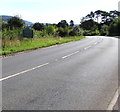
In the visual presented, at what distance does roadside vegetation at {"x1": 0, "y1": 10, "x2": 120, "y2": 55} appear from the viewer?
21983 mm

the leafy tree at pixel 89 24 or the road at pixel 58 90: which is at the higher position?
the leafy tree at pixel 89 24

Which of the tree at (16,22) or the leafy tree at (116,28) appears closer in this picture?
the tree at (16,22)

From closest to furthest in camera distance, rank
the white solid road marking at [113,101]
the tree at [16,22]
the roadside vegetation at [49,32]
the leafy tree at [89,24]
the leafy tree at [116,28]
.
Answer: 1. the white solid road marking at [113,101]
2. the roadside vegetation at [49,32]
3. the tree at [16,22]
4. the leafy tree at [116,28]
5. the leafy tree at [89,24]

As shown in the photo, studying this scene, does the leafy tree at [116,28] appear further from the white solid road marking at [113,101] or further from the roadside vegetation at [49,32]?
the white solid road marking at [113,101]

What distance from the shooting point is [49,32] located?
58250 mm

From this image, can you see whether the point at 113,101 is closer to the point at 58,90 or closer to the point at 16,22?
the point at 58,90

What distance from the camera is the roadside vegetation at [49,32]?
22.0 metres

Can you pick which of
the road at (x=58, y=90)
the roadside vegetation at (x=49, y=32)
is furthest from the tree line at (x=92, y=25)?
the road at (x=58, y=90)

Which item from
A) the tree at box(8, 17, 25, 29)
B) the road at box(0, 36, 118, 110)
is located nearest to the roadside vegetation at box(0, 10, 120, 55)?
the tree at box(8, 17, 25, 29)

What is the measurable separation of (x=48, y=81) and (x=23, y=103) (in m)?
2.32

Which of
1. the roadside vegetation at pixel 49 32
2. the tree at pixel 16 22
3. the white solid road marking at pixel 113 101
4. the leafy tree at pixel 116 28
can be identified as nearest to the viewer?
the white solid road marking at pixel 113 101

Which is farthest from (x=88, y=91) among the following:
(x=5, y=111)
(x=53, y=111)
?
(x=5, y=111)

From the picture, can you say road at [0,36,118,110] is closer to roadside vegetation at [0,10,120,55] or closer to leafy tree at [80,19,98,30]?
roadside vegetation at [0,10,120,55]

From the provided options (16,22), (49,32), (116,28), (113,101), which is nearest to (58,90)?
(113,101)
